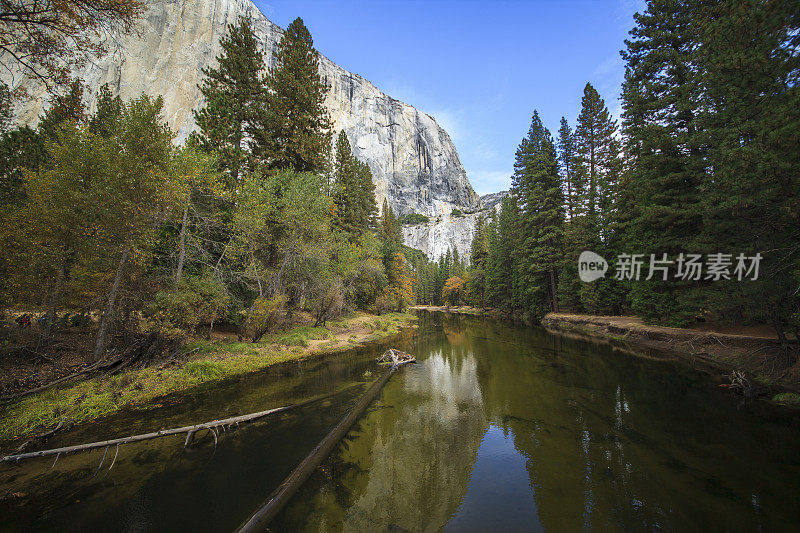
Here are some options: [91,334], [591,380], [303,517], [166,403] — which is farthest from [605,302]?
[91,334]

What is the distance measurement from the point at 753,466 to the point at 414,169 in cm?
12651

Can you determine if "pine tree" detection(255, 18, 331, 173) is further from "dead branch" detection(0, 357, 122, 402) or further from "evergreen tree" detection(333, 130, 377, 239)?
"dead branch" detection(0, 357, 122, 402)

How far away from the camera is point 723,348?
1198 centimetres

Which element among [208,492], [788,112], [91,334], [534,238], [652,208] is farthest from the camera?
[534,238]

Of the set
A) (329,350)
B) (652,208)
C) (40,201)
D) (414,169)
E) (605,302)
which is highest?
(414,169)

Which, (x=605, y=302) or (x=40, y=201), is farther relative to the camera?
(x=605, y=302)

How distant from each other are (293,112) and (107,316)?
16.5 m

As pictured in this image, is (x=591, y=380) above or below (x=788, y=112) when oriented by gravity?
below

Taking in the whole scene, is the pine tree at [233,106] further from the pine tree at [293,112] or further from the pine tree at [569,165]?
the pine tree at [569,165]

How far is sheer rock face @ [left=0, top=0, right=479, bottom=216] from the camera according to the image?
66688 millimetres

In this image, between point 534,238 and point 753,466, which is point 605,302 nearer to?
point 534,238

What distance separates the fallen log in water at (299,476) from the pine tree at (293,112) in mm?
18026

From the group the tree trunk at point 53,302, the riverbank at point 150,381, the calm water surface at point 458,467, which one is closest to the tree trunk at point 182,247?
the riverbank at point 150,381

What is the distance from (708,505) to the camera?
14.0 feet
